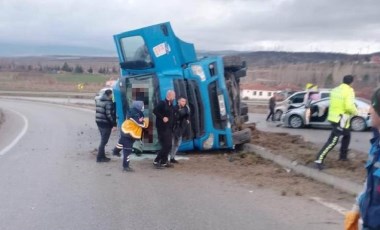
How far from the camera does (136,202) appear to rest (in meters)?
7.63

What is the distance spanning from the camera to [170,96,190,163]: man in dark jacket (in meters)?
11.2

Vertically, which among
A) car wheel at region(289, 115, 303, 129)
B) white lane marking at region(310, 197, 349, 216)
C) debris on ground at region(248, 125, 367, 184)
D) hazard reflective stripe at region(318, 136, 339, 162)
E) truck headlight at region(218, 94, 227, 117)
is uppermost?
truck headlight at region(218, 94, 227, 117)

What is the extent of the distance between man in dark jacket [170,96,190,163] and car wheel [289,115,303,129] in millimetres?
11110

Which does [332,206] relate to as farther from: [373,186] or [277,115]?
[277,115]

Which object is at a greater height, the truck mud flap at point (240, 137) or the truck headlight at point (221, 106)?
the truck headlight at point (221, 106)

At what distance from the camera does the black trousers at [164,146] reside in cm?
1088

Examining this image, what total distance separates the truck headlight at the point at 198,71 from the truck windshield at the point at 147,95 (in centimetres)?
89

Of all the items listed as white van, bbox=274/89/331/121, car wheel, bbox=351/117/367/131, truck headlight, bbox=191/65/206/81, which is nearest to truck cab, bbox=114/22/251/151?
truck headlight, bbox=191/65/206/81

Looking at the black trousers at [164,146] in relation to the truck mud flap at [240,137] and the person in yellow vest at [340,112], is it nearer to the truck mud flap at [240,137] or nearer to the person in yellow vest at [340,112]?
the truck mud flap at [240,137]

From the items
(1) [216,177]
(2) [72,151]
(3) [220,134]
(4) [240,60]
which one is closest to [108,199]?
(1) [216,177]

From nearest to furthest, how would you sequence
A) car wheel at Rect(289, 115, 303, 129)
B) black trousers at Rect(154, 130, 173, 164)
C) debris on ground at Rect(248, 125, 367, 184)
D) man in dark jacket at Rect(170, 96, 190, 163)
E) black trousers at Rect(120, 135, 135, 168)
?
1. debris on ground at Rect(248, 125, 367, 184)
2. black trousers at Rect(120, 135, 135, 168)
3. black trousers at Rect(154, 130, 173, 164)
4. man in dark jacket at Rect(170, 96, 190, 163)
5. car wheel at Rect(289, 115, 303, 129)

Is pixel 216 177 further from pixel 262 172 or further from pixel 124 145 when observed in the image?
pixel 124 145

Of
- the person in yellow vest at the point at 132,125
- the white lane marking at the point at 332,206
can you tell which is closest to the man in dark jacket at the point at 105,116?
the person in yellow vest at the point at 132,125

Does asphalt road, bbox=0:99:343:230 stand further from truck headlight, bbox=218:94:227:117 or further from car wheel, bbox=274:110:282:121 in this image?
car wheel, bbox=274:110:282:121
